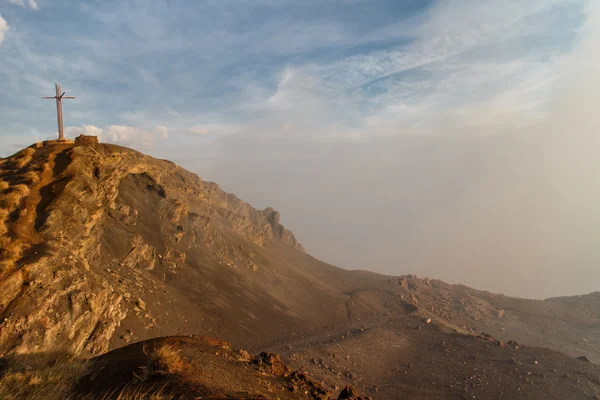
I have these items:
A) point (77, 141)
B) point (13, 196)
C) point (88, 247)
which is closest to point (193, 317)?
point (88, 247)

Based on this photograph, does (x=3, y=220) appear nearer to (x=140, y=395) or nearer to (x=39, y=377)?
(x=39, y=377)

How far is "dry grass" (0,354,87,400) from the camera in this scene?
5387 millimetres

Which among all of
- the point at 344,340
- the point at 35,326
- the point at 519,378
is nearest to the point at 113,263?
the point at 35,326

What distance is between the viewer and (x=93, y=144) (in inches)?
875

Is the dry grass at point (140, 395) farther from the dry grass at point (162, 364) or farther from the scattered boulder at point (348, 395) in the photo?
the scattered boulder at point (348, 395)

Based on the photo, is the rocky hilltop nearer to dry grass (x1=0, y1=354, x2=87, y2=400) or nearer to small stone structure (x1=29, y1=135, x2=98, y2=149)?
dry grass (x1=0, y1=354, x2=87, y2=400)

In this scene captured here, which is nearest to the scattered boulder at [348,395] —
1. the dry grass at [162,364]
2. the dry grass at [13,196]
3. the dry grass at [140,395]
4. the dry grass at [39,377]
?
the dry grass at [162,364]

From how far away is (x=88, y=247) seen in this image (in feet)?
66.0

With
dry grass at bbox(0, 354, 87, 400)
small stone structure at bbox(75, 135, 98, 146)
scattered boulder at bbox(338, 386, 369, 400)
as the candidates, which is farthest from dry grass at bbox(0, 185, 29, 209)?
scattered boulder at bbox(338, 386, 369, 400)

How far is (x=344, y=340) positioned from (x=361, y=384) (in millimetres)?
7589

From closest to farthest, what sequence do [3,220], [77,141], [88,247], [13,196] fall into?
1. [3,220]
2. [13,196]
3. [88,247]
4. [77,141]

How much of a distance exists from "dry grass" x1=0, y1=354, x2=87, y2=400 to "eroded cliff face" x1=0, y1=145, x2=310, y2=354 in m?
5.18

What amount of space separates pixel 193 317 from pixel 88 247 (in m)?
9.12

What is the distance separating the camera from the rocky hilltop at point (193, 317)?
26.1 feet
